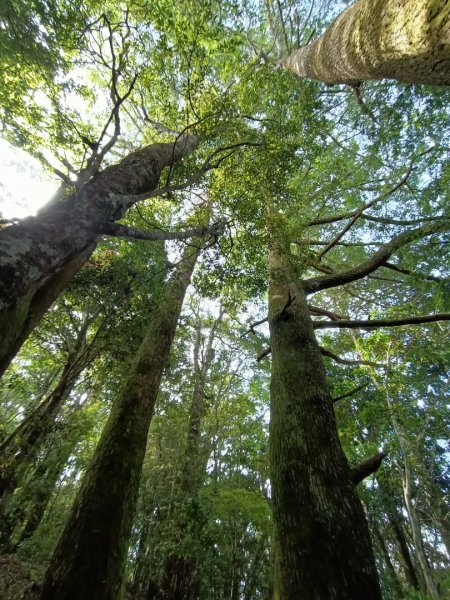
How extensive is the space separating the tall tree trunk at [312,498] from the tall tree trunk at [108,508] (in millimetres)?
1932

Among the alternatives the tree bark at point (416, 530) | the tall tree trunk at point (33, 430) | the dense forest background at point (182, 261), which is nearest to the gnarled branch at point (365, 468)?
the dense forest background at point (182, 261)

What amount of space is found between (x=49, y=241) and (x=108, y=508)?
2.99 meters

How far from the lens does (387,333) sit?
9930mm

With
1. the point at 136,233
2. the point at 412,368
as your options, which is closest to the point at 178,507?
the point at 136,233

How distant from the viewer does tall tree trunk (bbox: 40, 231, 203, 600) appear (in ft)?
9.05

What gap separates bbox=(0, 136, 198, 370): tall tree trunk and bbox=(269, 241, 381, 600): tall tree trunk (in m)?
2.49

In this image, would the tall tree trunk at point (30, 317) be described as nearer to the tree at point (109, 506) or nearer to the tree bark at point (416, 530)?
the tree at point (109, 506)

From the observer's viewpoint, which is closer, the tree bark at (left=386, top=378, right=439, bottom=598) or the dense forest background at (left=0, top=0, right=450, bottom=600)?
the dense forest background at (left=0, top=0, right=450, bottom=600)

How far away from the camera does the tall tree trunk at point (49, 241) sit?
2.09m

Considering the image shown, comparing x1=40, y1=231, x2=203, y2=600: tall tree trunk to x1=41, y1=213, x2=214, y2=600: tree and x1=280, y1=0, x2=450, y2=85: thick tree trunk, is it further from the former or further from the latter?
x1=280, y1=0, x2=450, y2=85: thick tree trunk

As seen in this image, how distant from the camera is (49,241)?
98.2 inches

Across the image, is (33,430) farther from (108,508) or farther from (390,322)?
(390,322)

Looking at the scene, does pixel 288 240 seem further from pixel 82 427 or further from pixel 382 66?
pixel 82 427

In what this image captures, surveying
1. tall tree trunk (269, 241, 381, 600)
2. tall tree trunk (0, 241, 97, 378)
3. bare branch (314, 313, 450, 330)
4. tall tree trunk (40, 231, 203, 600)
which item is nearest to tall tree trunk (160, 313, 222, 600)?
tall tree trunk (40, 231, 203, 600)
